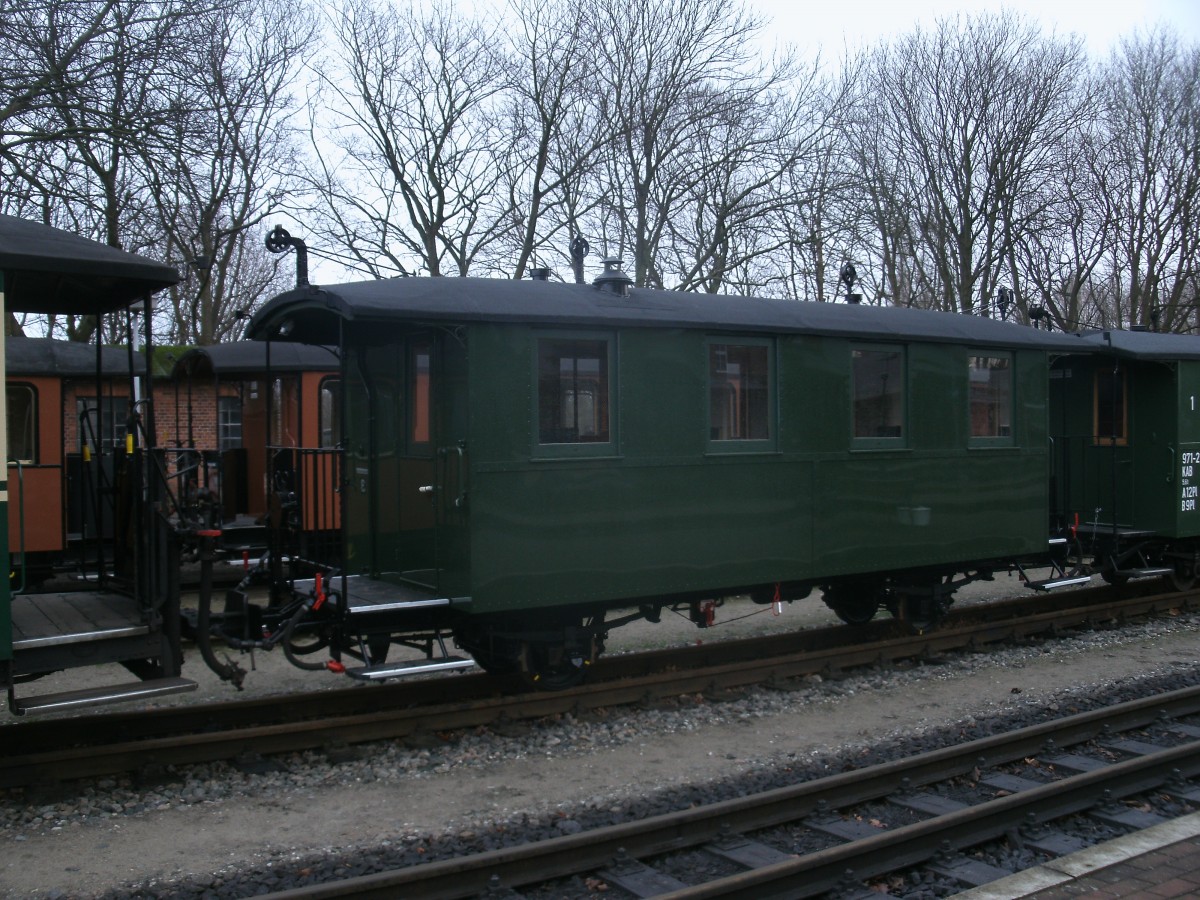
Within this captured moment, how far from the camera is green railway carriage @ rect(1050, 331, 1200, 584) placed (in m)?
11.5

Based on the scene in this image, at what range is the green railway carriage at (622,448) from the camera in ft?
22.4

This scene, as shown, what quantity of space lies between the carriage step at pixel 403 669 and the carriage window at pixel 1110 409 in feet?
28.1

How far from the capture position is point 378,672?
640 cm

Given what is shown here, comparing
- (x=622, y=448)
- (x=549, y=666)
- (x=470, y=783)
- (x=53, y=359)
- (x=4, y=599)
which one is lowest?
(x=470, y=783)

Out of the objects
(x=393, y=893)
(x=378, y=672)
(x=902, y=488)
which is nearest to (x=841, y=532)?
(x=902, y=488)

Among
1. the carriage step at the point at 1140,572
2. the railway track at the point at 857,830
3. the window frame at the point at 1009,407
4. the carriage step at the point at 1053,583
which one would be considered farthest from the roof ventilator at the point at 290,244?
the carriage step at the point at 1140,572

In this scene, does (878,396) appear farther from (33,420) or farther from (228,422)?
(228,422)

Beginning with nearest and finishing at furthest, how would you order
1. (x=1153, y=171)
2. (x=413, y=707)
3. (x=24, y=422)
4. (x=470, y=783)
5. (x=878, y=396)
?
(x=470, y=783) → (x=413, y=707) → (x=878, y=396) → (x=24, y=422) → (x=1153, y=171)

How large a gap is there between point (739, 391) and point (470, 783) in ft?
11.4

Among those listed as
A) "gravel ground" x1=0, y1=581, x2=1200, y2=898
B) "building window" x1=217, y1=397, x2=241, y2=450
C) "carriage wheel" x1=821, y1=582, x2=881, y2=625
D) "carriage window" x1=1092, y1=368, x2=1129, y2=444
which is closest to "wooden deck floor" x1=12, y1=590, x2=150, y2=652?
"gravel ground" x1=0, y1=581, x2=1200, y2=898

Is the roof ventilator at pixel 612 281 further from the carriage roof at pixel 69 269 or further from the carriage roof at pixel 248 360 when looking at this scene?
the carriage roof at pixel 248 360

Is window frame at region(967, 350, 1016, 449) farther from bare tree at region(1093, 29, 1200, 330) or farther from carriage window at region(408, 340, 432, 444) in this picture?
bare tree at region(1093, 29, 1200, 330)

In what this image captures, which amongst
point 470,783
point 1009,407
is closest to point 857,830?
point 470,783

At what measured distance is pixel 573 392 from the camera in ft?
23.4
